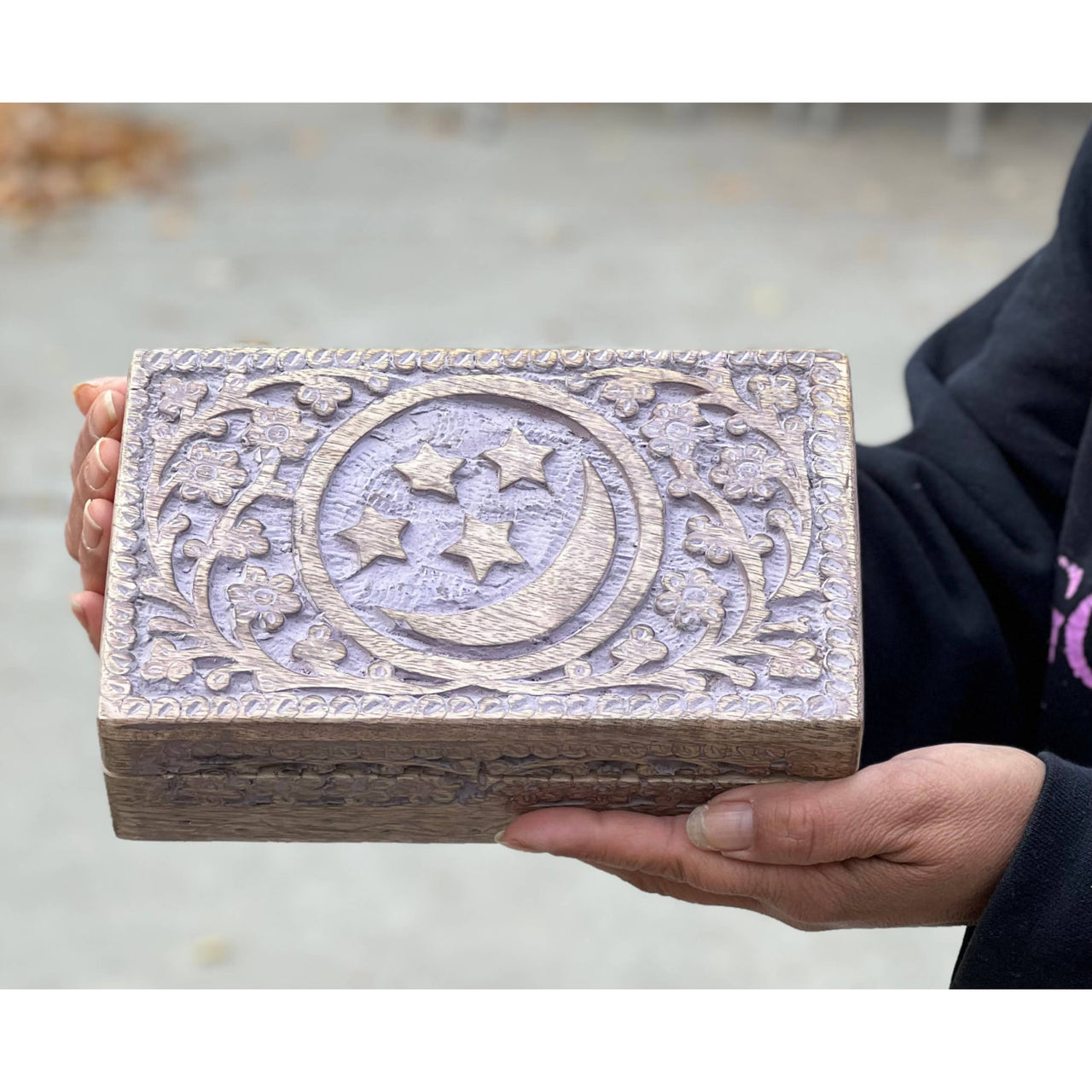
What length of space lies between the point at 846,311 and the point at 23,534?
6.14 feet

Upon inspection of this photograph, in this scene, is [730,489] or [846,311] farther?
[846,311]

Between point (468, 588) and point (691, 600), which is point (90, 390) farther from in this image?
point (691, 600)

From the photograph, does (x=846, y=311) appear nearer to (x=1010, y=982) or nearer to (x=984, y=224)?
(x=984, y=224)

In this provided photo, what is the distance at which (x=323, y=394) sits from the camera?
52.1 inches

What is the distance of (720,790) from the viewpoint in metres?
1.26

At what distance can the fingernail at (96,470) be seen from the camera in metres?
1.34

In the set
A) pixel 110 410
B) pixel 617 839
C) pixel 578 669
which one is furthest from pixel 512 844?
pixel 110 410

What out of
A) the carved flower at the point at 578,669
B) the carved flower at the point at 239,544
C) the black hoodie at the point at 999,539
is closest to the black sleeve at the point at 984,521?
the black hoodie at the point at 999,539

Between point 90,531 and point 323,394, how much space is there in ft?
0.85

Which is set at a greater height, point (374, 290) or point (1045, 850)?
point (374, 290)

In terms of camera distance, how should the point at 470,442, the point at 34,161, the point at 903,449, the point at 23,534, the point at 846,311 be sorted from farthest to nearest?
the point at 34,161
the point at 846,311
the point at 23,534
the point at 903,449
the point at 470,442

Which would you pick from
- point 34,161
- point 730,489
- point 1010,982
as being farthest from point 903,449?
point 34,161

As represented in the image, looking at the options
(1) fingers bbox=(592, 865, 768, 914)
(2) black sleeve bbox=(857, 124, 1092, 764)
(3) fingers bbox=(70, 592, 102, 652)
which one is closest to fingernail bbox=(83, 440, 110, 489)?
(3) fingers bbox=(70, 592, 102, 652)

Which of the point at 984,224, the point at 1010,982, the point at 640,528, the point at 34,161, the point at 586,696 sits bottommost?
the point at 1010,982
